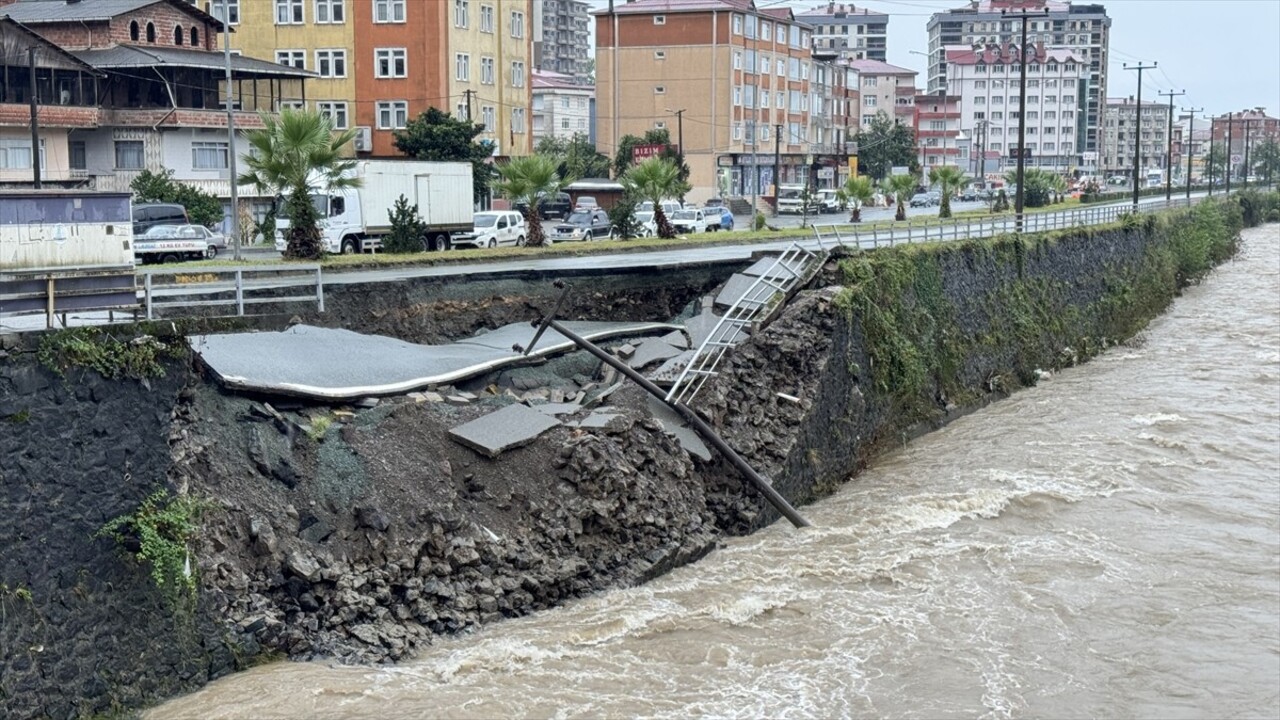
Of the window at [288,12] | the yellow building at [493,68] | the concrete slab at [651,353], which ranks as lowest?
the concrete slab at [651,353]

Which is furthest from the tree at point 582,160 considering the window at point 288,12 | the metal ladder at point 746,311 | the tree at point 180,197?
the metal ladder at point 746,311

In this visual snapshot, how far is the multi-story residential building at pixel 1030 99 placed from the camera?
544 ft

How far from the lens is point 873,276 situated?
88.7 feet

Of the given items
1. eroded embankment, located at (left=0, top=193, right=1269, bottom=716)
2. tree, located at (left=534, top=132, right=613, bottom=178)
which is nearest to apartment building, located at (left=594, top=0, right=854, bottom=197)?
tree, located at (left=534, top=132, right=613, bottom=178)

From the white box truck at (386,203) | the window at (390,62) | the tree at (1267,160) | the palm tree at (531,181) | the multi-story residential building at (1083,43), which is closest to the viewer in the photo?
the palm tree at (531,181)

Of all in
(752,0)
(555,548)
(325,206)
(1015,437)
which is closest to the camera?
(555,548)

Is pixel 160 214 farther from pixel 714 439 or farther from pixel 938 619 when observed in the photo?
pixel 938 619

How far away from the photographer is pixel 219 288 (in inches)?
729

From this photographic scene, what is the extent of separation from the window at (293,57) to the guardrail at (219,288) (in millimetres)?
39335

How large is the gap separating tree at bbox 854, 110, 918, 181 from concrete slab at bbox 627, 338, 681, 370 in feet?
297

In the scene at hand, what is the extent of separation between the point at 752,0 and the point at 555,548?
7472 centimetres

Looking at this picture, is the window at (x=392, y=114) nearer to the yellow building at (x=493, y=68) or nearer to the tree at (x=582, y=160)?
the yellow building at (x=493, y=68)

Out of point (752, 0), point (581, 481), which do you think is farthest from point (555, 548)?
point (752, 0)

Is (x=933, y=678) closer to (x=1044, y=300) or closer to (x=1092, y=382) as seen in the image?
(x=1092, y=382)
